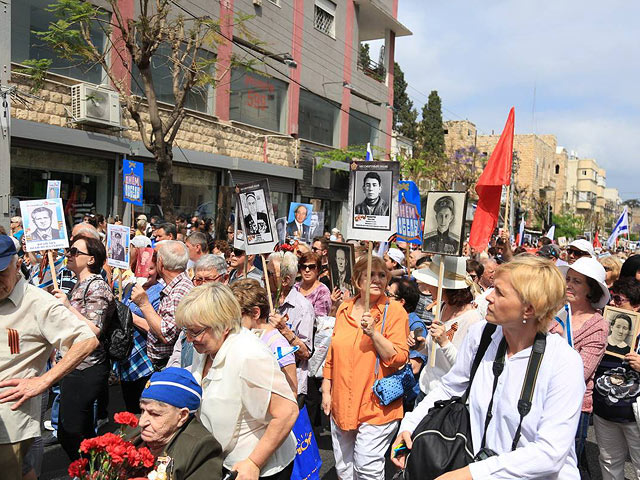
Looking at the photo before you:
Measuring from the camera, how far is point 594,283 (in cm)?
403

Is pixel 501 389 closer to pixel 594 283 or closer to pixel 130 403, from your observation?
pixel 594 283

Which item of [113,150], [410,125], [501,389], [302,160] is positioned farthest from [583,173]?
[501,389]

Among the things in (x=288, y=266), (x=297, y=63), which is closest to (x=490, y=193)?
(x=288, y=266)

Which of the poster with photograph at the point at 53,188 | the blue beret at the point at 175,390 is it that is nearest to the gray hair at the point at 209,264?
the blue beret at the point at 175,390

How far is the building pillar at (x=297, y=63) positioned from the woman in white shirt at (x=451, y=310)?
17.7 metres

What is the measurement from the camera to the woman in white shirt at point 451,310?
4036 mm

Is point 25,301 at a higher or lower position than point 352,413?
higher

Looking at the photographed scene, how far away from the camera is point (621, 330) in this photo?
4012mm

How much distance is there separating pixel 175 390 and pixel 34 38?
12.6 m

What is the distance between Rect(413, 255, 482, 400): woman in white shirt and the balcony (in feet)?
77.1

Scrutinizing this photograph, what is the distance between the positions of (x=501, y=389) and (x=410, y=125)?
4597cm

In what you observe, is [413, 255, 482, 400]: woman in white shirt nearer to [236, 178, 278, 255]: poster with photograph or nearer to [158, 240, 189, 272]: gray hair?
[236, 178, 278, 255]: poster with photograph

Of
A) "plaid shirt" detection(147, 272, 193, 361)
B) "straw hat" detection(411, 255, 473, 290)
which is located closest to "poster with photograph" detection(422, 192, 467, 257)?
"straw hat" detection(411, 255, 473, 290)

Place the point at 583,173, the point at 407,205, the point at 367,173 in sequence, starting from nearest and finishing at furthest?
the point at 367,173, the point at 407,205, the point at 583,173
